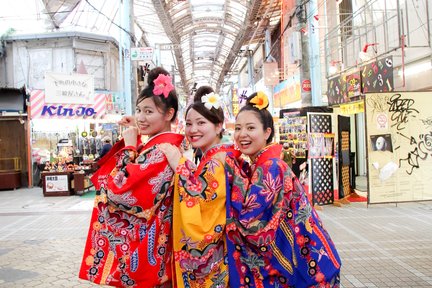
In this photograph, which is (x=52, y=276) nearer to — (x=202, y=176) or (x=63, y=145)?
(x=202, y=176)

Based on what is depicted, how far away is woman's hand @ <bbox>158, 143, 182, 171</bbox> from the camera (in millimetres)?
2211

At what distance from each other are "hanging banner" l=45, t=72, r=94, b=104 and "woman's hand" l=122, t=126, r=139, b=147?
935cm

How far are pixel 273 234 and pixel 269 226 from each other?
0.17ft

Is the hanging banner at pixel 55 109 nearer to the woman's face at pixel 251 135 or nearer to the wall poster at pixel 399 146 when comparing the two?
the wall poster at pixel 399 146

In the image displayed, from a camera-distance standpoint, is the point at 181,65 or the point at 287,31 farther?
the point at 181,65

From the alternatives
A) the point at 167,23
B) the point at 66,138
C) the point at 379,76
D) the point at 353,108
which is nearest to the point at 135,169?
the point at 379,76

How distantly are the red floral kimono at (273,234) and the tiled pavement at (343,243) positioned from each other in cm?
207

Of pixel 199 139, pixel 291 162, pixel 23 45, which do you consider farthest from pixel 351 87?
pixel 23 45

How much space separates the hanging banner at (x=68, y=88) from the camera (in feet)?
35.8

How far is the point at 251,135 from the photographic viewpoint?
7.61 ft

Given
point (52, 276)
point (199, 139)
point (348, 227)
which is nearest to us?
point (199, 139)

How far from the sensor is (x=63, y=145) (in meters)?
13.3

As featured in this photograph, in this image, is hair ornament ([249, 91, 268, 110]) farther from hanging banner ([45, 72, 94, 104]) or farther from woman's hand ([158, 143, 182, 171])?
hanging banner ([45, 72, 94, 104])

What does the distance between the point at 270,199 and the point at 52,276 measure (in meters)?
3.51
